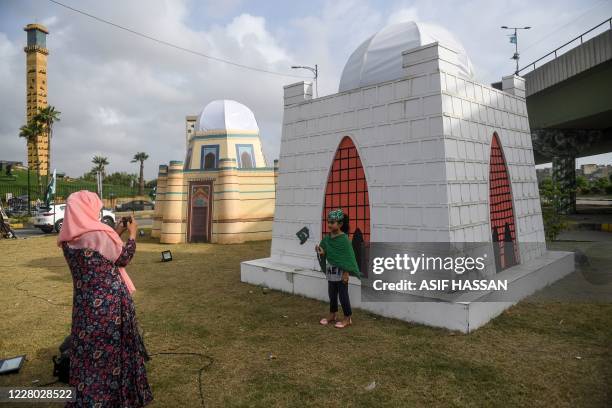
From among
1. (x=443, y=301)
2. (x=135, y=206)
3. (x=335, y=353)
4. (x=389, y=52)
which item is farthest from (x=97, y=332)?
(x=135, y=206)

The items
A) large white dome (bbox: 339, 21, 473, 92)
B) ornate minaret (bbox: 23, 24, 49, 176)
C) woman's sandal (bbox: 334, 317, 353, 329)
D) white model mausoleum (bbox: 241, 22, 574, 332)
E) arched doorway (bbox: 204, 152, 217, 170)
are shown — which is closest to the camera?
woman's sandal (bbox: 334, 317, 353, 329)

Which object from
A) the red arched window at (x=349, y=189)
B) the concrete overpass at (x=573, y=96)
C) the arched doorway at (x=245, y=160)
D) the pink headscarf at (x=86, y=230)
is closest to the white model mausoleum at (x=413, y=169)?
the red arched window at (x=349, y=189)

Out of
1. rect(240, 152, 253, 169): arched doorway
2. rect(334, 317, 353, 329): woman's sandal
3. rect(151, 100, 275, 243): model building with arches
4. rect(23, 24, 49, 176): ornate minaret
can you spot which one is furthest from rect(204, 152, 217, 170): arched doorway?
rect(23, 24, 49, 176): ornate minaret

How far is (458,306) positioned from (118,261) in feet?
13.2

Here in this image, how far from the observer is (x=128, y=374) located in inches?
118

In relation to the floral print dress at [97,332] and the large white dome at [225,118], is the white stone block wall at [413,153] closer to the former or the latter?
the floral print dress at [97,332]

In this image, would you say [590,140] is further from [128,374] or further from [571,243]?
[128,374]

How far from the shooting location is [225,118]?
57.9 feet

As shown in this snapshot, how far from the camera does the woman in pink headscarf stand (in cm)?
281

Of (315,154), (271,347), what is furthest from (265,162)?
(271,347)

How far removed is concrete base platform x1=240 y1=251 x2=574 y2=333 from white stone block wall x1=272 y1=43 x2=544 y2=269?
1.43 ft

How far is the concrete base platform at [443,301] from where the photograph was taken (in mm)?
4984

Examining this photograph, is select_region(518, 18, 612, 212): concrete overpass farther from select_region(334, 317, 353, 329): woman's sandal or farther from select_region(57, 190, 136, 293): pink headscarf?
select_region(57, 190, 136, 293): pink headscarf

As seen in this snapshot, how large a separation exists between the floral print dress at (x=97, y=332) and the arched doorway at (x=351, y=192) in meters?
4.28
